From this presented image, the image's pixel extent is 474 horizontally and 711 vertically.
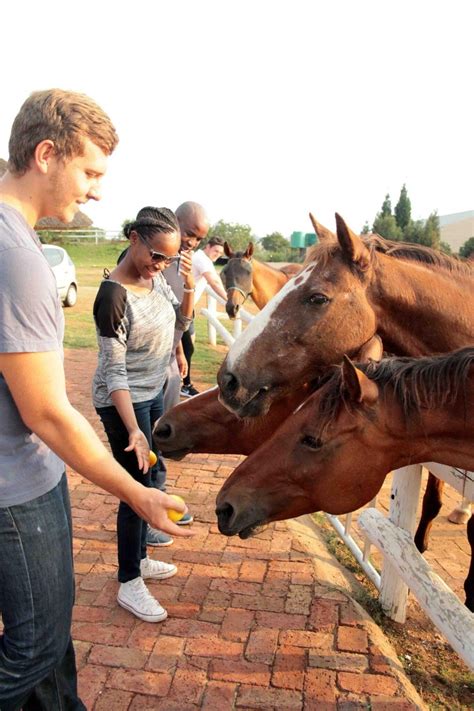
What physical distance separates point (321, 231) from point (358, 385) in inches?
53.3

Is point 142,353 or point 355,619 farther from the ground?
point 142,353

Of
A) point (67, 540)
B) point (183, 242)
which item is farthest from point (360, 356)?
point (183, 242)

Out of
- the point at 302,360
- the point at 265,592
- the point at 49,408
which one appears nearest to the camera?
the point at 49,408

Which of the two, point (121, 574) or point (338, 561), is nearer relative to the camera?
point (121, 574)

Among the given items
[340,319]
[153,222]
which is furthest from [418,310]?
[153,222]

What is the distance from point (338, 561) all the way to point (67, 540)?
277cm

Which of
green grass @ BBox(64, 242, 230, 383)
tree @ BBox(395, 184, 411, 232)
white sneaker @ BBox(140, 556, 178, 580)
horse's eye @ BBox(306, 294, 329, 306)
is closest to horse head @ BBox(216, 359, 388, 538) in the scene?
horse's eye @ BBox(306, 294, 329, 306)

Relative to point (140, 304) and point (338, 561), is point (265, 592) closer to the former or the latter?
point (338, 561)

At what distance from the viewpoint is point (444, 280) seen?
2951mm

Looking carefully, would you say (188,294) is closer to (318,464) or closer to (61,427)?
(318,464)

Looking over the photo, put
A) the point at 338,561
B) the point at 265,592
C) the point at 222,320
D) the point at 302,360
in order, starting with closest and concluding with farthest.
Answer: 1. the point at 302,360
2. the point at 265,592
3. the point at 338,561
4. the point at 222,320

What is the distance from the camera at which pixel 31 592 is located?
1.77 meters

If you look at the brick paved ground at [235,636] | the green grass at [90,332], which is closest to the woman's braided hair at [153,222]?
the brick paved ground at [235,636]

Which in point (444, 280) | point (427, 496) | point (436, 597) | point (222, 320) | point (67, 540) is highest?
point (444, 280)
